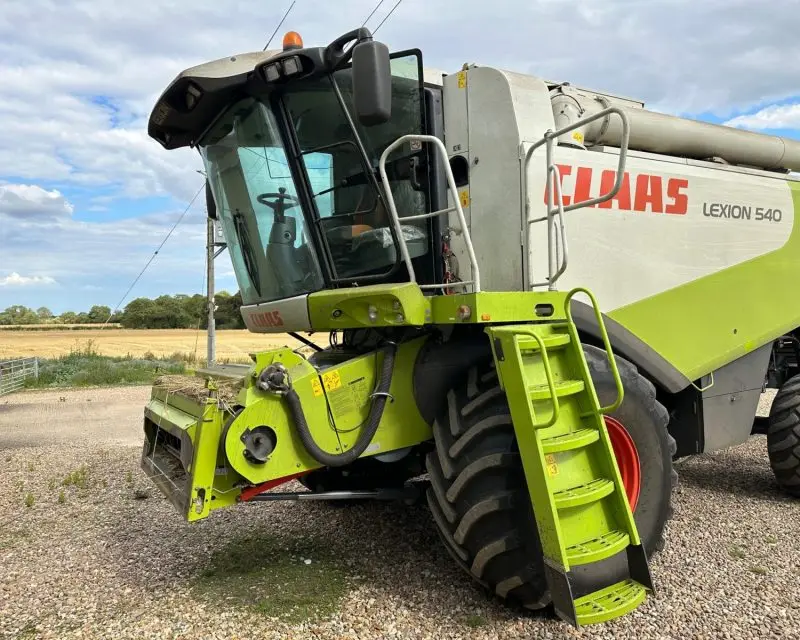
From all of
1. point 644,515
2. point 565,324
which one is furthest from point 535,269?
point 644,515

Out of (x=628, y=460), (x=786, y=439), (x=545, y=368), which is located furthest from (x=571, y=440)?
(x=786, y=439)

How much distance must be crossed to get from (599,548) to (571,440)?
1.60 feet

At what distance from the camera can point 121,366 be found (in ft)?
60.0

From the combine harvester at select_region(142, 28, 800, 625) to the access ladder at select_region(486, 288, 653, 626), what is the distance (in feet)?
0.04

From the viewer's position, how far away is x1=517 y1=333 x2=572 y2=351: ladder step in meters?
2.99

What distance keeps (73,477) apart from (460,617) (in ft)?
14.6

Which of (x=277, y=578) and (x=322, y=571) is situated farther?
(x=322, y=571)

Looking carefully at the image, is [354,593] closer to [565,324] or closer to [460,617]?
[460,617]

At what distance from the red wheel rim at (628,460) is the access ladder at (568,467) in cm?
38

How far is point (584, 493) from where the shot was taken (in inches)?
113

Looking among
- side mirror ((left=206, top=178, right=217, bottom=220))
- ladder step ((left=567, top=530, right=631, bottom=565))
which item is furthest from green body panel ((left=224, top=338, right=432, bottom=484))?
side mirror ((left=206, top=178, right=217, bottom=220))

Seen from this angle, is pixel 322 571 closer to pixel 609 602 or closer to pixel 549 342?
pixel 609 602

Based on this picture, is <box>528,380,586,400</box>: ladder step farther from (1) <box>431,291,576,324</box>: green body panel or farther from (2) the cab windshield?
(2) the cab windshield

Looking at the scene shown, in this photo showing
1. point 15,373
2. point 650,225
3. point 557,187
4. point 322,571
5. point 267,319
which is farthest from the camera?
point 15,373
